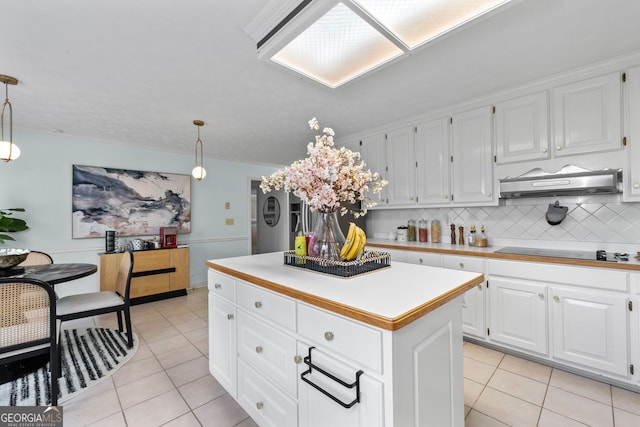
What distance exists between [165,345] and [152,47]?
2578mm

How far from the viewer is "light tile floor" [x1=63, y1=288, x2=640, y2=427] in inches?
65.2

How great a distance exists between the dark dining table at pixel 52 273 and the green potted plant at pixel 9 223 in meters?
1.15

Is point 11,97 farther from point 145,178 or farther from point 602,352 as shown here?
point 602,352

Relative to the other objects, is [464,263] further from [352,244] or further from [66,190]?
[66,190]

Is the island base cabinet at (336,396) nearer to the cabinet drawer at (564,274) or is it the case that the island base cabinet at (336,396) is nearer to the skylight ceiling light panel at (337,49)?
the skylight ceiling light panel at (337,49)

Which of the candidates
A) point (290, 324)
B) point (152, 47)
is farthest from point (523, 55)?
point (152, 47)

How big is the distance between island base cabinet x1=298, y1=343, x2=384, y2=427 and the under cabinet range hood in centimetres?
237

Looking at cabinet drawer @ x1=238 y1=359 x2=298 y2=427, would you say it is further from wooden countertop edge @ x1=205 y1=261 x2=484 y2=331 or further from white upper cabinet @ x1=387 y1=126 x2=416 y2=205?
white upper cabinet @ x1=387 y1=126 x2=416 y2=205

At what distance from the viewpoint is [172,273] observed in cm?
416

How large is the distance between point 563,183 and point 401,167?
156 cm

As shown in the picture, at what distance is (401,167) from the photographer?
3.38 metres

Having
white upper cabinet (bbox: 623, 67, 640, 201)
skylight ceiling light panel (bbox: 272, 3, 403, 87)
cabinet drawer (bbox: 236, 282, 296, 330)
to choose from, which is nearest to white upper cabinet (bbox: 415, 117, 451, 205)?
white upper cabinet (bbox: 623, 67, 640, 201)

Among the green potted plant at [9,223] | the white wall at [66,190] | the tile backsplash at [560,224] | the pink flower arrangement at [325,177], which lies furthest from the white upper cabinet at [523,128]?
the green potted plant at [9,223]

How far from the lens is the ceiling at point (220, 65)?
152cm
